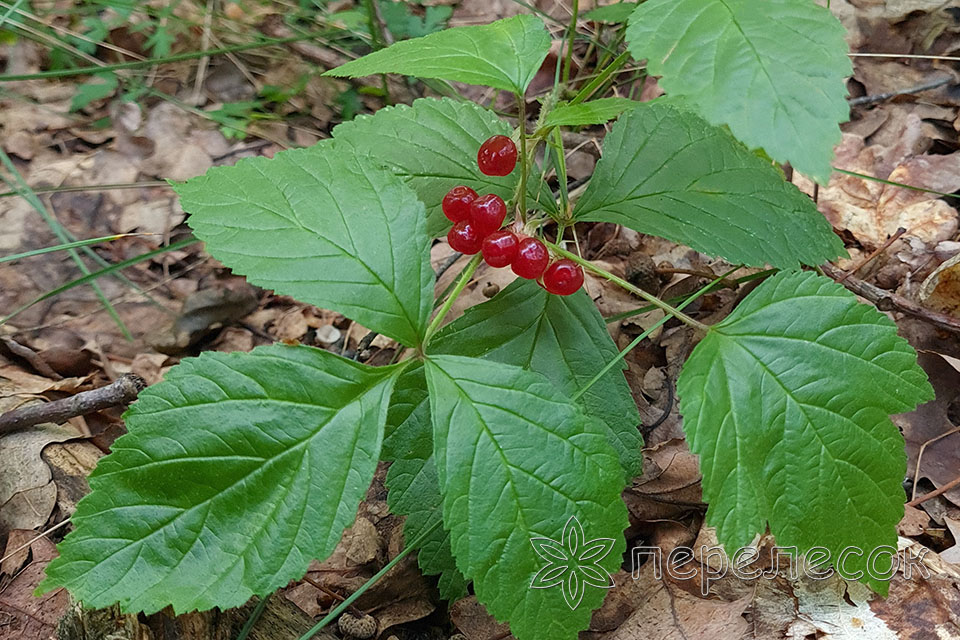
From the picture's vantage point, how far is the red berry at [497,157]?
1511 millimetres

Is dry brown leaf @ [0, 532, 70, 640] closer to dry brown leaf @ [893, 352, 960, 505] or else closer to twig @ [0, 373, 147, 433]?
twig @ [0, 373, 147, 433]

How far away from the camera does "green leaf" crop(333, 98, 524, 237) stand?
1653 mm

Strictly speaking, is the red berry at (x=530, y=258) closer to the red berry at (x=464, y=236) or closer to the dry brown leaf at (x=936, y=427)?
the red berry at (x=464, y=236)

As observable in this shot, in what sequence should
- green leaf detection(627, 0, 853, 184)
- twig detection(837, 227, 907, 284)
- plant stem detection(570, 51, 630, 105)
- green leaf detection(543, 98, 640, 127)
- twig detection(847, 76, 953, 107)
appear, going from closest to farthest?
green leaf detection(627, 0, 853, 184) → green leaf detection(543, 98, 640, 127) → plant stem detection(570, 51, 630, 105) → twig detection(837, 227, 907, 284) → twig detection(847, 76, 953, 107)

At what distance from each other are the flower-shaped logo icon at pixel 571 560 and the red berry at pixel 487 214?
2.03 ft

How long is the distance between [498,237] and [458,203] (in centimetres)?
14

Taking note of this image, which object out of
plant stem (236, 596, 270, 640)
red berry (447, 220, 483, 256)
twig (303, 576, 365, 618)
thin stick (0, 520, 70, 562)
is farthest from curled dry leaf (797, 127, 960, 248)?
thin stick (0, 520, 70, 562)

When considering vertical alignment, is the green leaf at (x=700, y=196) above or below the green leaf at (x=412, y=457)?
above

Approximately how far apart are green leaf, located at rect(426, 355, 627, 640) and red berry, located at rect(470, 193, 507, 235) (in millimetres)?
381

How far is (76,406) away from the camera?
1.83 m

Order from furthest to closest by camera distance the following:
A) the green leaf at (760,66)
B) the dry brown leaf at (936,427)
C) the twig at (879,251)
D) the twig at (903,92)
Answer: the twig at (903,92)
the twig at (879,251)
the dry brown leaf at (936,427)
the green leaf at (760,66)

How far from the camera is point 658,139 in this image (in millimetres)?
1702

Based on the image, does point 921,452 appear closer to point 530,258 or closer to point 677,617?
point 677,617

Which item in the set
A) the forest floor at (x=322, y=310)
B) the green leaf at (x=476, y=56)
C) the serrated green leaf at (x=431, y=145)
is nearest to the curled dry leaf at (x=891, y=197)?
the forest floor at (x=322, y=310)
